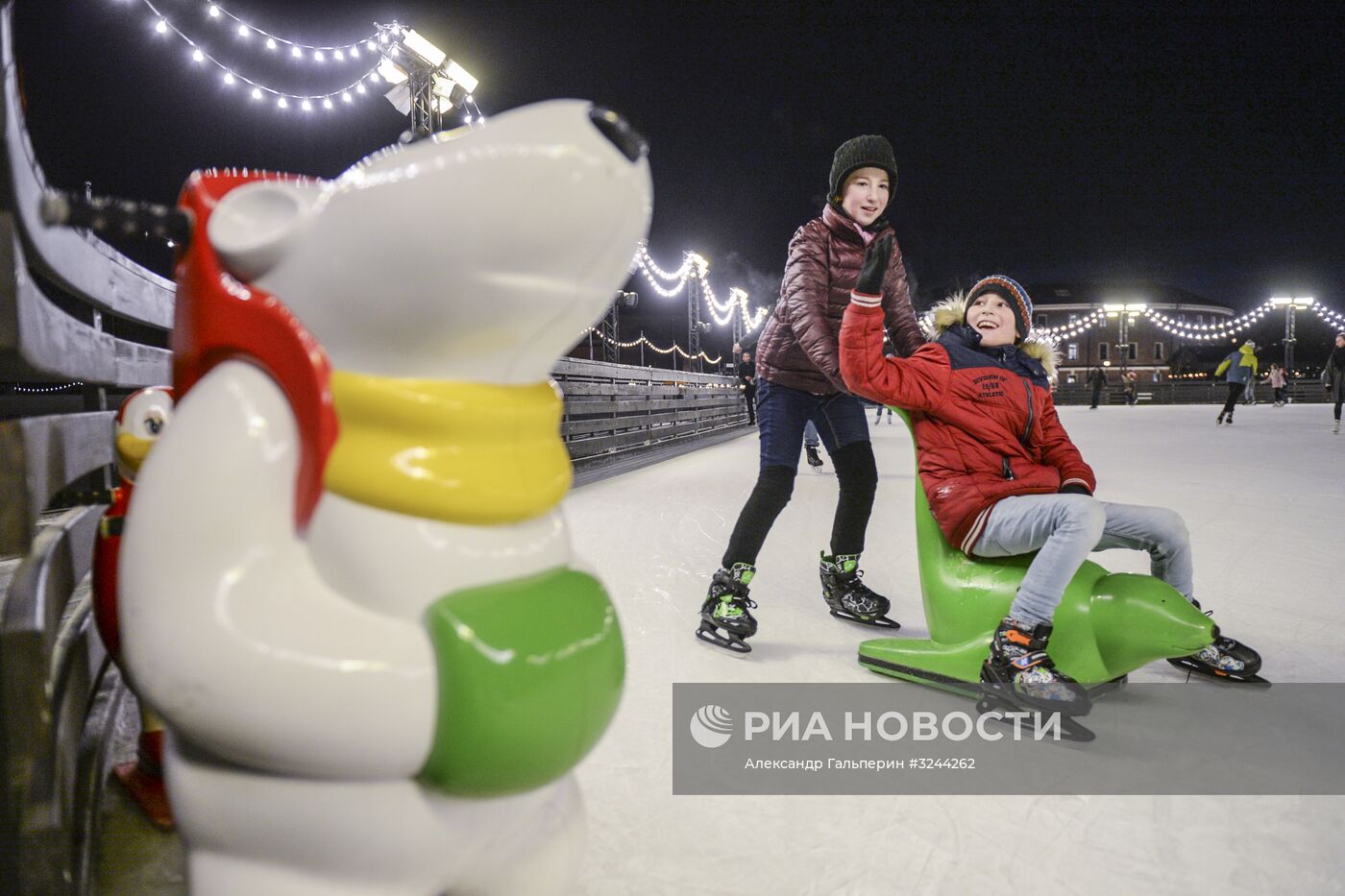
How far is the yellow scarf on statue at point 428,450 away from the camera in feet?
2.06

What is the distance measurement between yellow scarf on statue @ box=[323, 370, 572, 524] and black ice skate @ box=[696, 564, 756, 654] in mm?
1409

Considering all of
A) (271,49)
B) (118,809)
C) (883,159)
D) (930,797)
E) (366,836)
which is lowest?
(930,797)

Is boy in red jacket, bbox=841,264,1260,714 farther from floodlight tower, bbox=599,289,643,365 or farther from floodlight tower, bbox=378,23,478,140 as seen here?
floodlight tower, bbox=599,289,643,365

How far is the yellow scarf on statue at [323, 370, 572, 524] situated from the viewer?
63cm

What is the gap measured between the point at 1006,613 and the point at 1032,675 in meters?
0.15

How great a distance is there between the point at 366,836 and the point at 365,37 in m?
6.03

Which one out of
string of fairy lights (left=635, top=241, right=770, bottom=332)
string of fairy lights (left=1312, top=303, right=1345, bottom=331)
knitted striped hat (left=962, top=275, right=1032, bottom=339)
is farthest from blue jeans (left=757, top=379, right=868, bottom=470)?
string of fairy lights (left=1312, top=303, right=1345, bottom=331)

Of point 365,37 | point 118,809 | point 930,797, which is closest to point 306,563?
point 118,809

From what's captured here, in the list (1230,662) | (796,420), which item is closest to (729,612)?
(796,420)

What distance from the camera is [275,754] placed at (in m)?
0.59

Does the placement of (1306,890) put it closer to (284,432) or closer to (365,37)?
(284,432)

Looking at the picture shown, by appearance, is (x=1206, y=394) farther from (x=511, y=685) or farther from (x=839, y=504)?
→ (x=511, y=685)

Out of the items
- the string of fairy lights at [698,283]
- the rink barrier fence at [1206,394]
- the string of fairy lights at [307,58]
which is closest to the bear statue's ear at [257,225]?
the string of fairy lights at [307,58]

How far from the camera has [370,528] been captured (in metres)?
0.62
